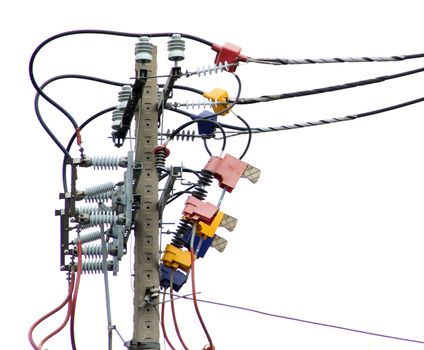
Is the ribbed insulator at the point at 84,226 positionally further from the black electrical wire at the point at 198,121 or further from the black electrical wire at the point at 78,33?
the black electrical wire at the point at 78,33

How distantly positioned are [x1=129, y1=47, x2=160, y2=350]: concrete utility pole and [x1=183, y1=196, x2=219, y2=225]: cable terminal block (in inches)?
16.6

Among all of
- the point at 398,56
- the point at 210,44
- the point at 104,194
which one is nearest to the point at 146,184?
the point at 104,194

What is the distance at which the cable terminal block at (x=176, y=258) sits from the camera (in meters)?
19.5

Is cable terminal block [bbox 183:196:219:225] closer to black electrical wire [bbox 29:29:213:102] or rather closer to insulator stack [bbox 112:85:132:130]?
insulator stack [bbox 112:85:132:130]

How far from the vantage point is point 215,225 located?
64.1 feet

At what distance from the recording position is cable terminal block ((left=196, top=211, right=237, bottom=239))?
63.8ft

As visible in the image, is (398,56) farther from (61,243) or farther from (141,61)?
(61,243)

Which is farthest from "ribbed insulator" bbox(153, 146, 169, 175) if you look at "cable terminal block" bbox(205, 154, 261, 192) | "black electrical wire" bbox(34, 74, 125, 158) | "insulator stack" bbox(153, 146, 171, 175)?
"black electrical wire" bbox(34, 74, 125, 158)

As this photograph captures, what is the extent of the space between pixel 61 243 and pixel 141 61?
2.04 m

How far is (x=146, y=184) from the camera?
19.6 m

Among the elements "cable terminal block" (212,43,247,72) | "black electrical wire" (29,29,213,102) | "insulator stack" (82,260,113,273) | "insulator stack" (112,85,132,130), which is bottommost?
"insulator stack" (82,260,113,273)

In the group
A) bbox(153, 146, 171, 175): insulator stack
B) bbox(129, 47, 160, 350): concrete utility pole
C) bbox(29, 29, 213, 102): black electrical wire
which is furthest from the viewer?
bbox(29, 29, 213, 102): black electrical wire

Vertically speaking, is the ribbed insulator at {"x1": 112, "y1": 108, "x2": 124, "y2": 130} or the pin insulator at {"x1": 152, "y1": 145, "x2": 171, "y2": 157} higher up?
the ribbed insulator at {"x1": 112, "y1": 108, "x2": 124, "y2": 130}

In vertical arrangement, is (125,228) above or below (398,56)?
below
